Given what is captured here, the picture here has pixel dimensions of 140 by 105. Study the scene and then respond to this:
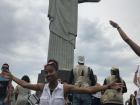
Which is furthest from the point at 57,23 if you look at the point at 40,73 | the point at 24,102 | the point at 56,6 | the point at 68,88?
the point at 68,88

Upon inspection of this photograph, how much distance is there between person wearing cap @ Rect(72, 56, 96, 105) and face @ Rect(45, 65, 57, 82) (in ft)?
14.3

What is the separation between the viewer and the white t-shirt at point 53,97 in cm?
529

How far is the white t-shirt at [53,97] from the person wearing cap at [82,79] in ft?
14.5

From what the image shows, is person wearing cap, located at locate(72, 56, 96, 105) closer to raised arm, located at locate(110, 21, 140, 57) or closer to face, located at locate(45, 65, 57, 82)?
face, located at locate(45, 65, 57, 82)

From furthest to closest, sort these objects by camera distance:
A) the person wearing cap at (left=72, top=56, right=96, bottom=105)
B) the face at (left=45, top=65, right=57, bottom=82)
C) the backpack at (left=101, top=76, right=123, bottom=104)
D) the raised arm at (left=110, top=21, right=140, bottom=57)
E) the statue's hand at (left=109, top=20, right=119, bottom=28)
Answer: the person wearing cap at (left=72, top=56, right=96, bottom=105)
the backpack at (left=101, top=76, right=123, bottom=104)
the face at (left=45, top=65, right=57, bottom=82)
the statue's hand at (left=109, top=20, right=119, bottom=28)
the raised arm at (left=110, top=21, right=140, bottom=57)

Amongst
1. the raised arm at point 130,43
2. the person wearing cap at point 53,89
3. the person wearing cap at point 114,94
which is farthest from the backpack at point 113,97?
the raised arm at point 130,43

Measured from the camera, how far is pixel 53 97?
17.5ft

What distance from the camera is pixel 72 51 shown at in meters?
17.9

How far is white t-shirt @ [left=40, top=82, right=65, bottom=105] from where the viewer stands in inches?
208

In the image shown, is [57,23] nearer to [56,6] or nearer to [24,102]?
[56,6]

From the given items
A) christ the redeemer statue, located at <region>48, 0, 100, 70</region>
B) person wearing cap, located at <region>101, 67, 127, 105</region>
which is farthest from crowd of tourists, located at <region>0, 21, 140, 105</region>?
christ the redeemer statue, located at <region>48, 0, 100, 70</region>

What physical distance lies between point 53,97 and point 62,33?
12671 mm

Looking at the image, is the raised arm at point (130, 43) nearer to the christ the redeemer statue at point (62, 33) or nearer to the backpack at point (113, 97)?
the backpack at point (113, 97)

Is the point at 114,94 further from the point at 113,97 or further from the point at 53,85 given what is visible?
the point at 53,85
